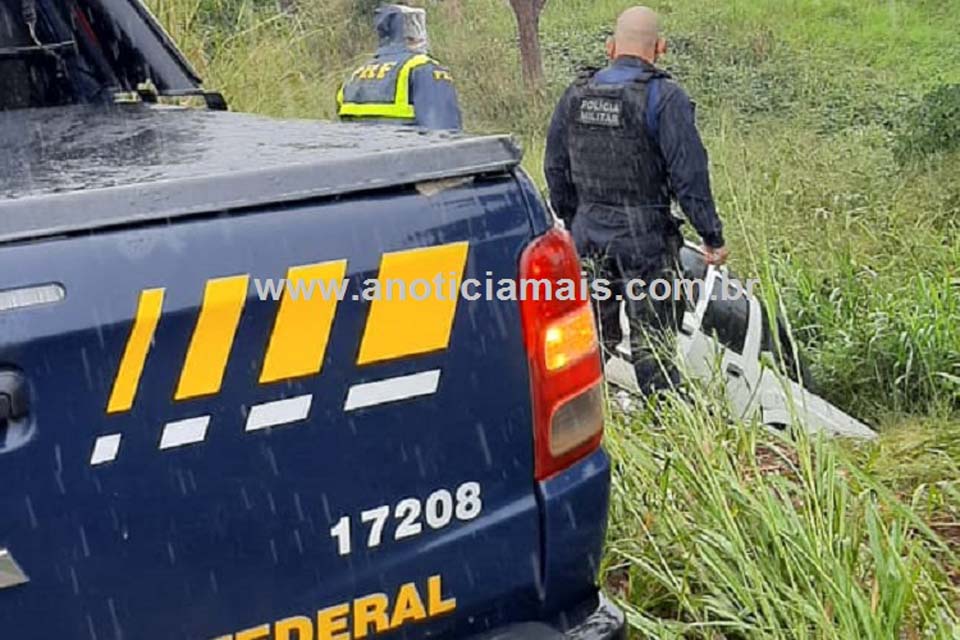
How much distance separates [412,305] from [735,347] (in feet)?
9.68

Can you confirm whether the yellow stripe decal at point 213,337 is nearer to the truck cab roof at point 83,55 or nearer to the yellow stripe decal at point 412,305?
the yellow stripe decal at point 412,305

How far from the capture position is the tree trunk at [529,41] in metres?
16.8

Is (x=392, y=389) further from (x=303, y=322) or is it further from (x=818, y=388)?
(x=818, y=388)

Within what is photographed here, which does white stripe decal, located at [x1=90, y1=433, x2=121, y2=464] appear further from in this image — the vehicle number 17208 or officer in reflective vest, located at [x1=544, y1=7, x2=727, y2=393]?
officer in reflective vest, located at [x1=544, y1=7, x2=727, y2=393]

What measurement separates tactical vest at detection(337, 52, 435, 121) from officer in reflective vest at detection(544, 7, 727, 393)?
127 cm

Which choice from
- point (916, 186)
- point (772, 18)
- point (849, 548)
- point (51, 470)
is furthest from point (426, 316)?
point (772, 18)

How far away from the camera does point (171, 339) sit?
1489 millimetres

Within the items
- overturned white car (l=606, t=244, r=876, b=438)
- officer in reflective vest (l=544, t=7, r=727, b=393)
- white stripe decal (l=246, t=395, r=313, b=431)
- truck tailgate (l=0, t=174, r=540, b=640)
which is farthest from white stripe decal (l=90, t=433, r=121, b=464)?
officer in reflective vest (l=544, t=7, r=727, b=393)

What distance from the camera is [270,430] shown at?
1.58m

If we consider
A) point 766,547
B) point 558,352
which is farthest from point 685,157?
point 558,352

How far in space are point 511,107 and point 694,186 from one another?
1084 cm

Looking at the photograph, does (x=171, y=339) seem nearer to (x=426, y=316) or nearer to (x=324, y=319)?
(x=324, y=319)

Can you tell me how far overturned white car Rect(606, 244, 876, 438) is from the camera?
3.89 m

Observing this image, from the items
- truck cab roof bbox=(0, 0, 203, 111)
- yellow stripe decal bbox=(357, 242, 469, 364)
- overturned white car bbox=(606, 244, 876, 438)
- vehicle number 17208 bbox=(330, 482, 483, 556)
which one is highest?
truck cab roof bbox=(0, 0, 203, 111)
